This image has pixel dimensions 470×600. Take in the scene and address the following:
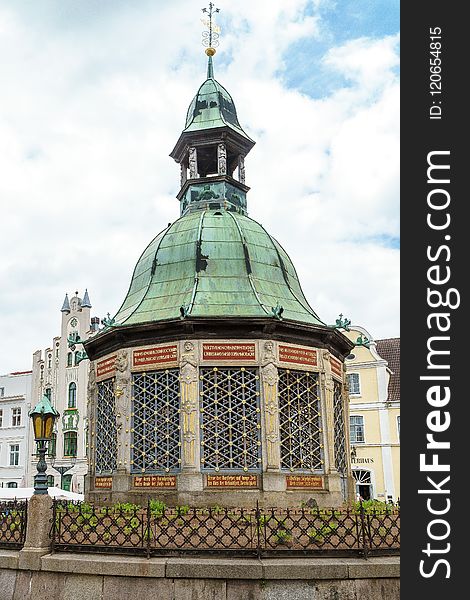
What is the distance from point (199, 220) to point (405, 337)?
11.8 meters

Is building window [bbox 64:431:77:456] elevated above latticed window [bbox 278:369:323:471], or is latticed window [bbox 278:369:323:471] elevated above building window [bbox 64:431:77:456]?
latticed window [bbox 278:369:323:471]

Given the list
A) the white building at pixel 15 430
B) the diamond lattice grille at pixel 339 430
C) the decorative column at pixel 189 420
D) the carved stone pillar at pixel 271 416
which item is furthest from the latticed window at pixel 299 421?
the white building at pixel 15 430

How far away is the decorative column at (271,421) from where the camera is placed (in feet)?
47.9

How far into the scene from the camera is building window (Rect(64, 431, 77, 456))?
160 feet

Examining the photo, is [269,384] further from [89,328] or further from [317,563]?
[89,328]

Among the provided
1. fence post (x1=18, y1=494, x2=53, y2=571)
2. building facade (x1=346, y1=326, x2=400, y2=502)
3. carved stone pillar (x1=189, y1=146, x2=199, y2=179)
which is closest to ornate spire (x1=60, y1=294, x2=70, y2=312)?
building facade (x1=346, y1=326, x2=400, y2=502)

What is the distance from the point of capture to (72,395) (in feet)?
164

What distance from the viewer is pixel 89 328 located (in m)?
51.3

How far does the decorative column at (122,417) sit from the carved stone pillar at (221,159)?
793 centimetres

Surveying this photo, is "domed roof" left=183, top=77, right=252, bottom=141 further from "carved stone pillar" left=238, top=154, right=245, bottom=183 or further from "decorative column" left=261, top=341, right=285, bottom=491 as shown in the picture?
"decorative column" left=261, top=341, right=285, bottom=491

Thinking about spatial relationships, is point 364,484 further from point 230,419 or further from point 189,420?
point 189,420

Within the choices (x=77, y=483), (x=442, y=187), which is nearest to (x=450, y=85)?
(x=442, y=187)

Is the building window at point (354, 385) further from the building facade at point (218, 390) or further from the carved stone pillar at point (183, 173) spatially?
the building facade at point (218, 390)

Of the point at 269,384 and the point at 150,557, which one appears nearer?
the point at 150,557
